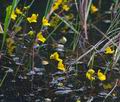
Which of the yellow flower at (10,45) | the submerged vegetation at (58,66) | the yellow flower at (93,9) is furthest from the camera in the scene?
the yellow flower at (93,9)

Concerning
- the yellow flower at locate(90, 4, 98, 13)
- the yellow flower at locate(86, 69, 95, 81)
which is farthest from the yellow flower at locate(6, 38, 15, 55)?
the yellow flower at locate(90, 4, 98, 13)

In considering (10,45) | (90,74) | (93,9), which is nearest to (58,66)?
(90,74)

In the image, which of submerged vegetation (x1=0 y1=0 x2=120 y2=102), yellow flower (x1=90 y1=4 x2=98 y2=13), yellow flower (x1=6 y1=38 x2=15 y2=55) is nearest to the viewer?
submerged vegetation (x1=0 y1=0 x2=120 y2=102)

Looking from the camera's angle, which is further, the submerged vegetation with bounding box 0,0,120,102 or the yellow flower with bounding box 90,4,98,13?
the yellow flower with bounding box 90,4,98,13

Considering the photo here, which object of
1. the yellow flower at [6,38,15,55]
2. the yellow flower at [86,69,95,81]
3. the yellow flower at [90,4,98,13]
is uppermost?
the yellow flower at [90,4,98,13]

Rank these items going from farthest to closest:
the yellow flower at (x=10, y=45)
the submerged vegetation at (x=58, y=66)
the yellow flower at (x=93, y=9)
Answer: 1. the yellow flower at (x=93, y=9)
2. the yellow flower at (x=10, y=45)
3. the submerged vegetation at (x=58, y=66)

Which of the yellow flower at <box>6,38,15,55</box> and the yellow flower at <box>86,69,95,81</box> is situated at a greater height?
the yellow flower at <box>6,38,15,55</box>

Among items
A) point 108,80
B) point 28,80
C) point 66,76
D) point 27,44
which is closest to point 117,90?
point 108,80

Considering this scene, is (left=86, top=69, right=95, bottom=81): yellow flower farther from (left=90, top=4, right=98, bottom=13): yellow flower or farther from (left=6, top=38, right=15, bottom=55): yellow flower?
(left=90, top=4, right=98, bottom=13): yellow flower

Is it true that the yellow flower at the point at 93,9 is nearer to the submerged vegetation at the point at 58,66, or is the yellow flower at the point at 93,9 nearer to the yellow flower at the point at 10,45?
the submerged vegetation at the point at 58,66

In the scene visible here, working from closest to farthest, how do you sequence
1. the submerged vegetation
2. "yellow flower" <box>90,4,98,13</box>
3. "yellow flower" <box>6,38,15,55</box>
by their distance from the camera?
the submerged vegetation, "yellow flower" <box>6,38,15,55</box>, "yellow flower" <box>90,4,98,13</box>

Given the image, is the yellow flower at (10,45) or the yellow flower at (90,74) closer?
Result: the yellow flower at (90,74)

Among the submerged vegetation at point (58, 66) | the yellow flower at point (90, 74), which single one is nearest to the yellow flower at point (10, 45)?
the submerged vegetation at point (58, 66)
